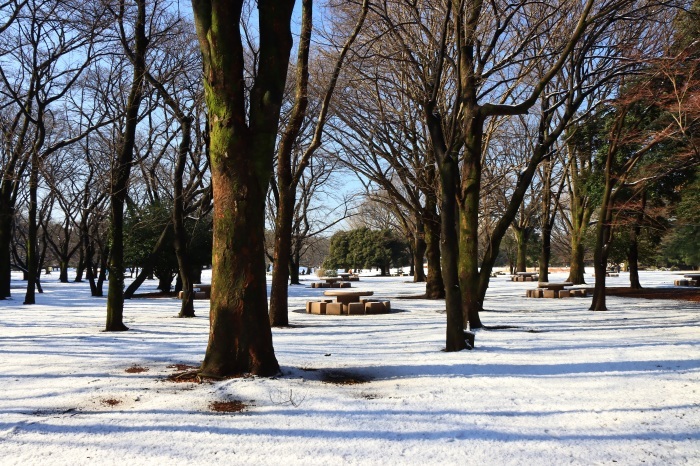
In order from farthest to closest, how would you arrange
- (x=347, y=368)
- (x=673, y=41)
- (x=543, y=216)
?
(x=543, y=216), (x=673, y=41), (x=347, y=368)

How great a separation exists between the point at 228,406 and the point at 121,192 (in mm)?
7116

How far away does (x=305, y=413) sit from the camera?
4785 millimetres

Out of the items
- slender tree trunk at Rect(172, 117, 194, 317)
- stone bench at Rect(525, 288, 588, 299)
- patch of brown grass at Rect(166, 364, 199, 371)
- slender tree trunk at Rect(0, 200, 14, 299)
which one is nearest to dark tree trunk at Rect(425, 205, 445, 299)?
stone bench at Rect(525, 288, 588, 299)

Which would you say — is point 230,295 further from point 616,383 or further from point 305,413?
point 616,383

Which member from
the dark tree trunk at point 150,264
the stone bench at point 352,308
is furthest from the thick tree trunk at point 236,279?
the dark tree trunk at point 150,264

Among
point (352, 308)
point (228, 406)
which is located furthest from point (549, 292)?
point (228, 406)

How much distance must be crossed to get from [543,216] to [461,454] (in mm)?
26872

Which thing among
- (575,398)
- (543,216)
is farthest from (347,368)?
(543,216)

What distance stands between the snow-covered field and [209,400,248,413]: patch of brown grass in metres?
→ 0.08

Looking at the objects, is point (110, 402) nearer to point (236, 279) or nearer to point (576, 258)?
point (236, 279)

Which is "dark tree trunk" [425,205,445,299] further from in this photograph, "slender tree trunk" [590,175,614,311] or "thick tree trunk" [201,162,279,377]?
"thick tree trunk" [201,162,279,377]

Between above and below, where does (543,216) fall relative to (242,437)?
above

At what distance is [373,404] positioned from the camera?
511cm

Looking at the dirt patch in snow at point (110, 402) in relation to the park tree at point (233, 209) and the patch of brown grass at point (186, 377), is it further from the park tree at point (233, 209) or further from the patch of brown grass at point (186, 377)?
the park tree at point (233, 209)
